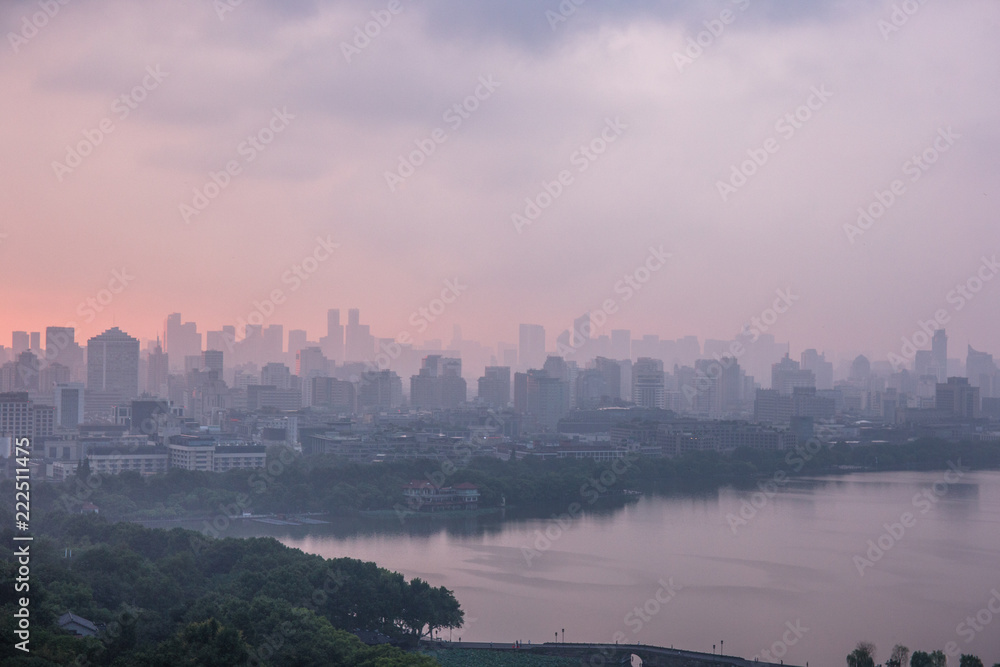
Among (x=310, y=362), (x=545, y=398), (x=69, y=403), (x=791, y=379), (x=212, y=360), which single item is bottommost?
(x=69, y=403)

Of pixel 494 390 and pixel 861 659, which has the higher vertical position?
pixel 494 390

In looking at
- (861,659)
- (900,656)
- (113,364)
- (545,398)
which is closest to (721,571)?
(900,656)

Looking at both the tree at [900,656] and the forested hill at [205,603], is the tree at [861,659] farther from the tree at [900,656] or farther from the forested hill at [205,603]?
the forested hill at [205,603]

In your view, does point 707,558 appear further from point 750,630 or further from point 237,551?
point 237,551

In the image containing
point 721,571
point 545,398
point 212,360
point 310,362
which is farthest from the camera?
point 310,362

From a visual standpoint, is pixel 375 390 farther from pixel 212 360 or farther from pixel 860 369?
pixel 860 369

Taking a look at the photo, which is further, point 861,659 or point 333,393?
point 333,393

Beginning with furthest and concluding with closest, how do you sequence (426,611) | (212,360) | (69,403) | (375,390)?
(375,390), (212,360), (69,403), (426,611)
